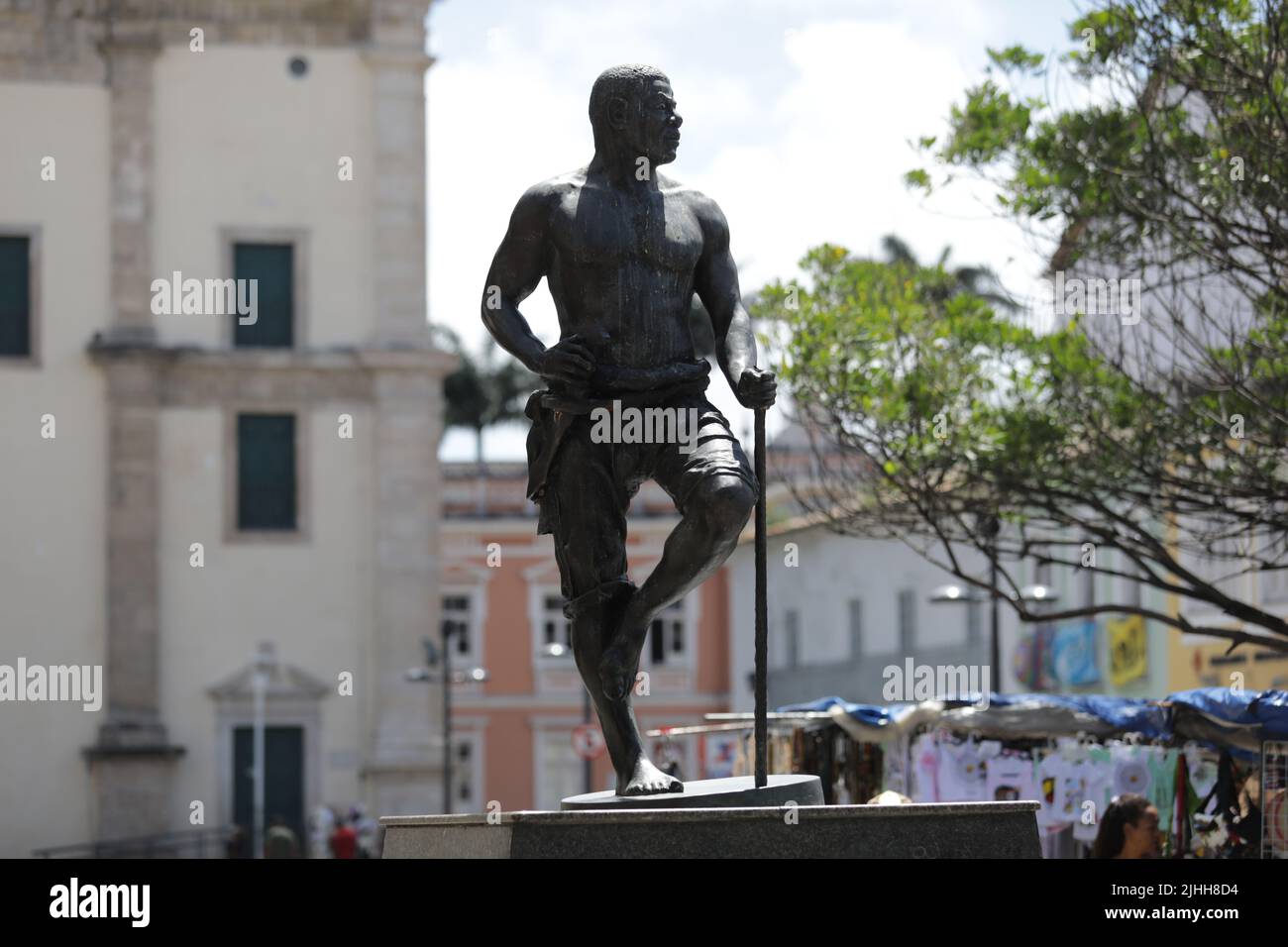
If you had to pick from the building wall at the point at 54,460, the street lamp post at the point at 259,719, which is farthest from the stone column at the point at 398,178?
the street lamp post at the point at 259,719

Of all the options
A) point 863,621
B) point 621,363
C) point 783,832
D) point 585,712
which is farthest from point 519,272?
point 863,621

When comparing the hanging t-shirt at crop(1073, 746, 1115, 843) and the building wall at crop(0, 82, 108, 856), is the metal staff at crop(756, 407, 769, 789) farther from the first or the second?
the building wall at crop(0, 82, 108, 856)

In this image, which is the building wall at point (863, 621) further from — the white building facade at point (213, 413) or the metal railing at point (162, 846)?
the metal railing at point (162, 846)

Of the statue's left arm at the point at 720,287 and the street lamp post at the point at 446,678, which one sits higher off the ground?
the statue's left arm at the point at 720,287

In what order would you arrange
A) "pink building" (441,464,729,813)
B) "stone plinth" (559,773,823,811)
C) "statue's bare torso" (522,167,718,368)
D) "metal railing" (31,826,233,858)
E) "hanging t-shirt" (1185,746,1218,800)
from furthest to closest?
"pink building" (441,464,729,813), "metal railing" (31,826,233,858), "hanging t-shirt" (1185,746,1218,800), "statue's bare torso" (522,167,718,368), "stone plinth" (559,773,823,811)


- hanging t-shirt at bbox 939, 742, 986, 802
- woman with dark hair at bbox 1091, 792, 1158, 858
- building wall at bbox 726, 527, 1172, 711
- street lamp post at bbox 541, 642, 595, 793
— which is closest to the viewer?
woman with dark hair at bbox 1091, 792, 1158, 858

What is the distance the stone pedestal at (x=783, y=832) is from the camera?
23.5 feet

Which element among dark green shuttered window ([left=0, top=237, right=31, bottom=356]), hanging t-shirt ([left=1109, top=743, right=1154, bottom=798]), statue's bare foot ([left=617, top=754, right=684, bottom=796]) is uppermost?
dark green shuttered window ([left=0, top=237, right=31, bottom=356])

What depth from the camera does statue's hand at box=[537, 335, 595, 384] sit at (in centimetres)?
818

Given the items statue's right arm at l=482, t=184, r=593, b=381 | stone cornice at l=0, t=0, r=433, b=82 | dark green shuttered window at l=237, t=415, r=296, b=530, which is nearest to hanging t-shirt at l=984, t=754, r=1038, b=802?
statue's right arm at l=482, t=184, r=593, b=381

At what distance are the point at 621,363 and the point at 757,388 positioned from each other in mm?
490

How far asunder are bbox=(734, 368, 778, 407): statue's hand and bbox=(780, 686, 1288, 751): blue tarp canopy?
6.66 m

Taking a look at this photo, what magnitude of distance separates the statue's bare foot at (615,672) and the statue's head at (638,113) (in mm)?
1617
